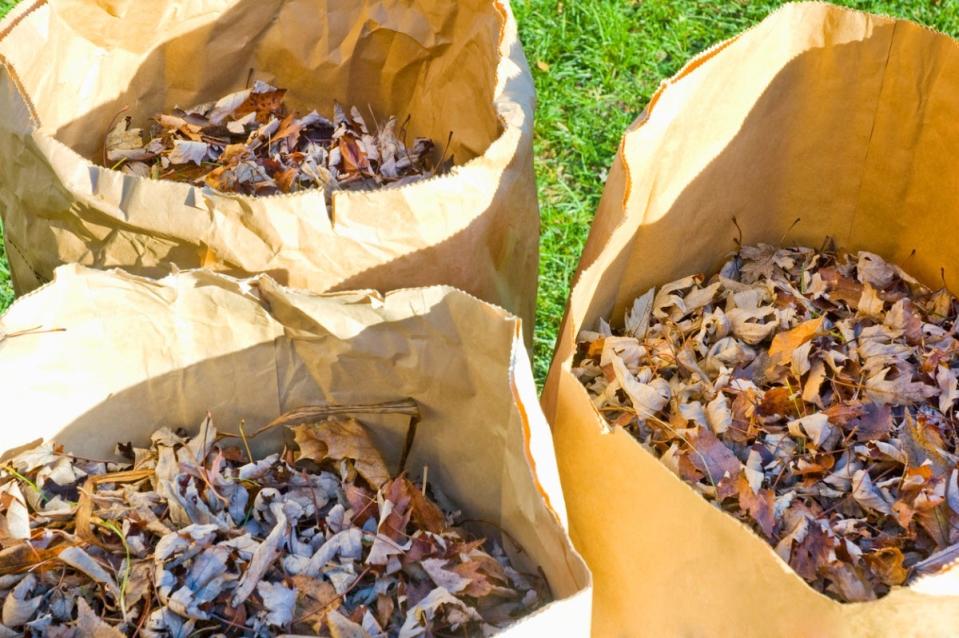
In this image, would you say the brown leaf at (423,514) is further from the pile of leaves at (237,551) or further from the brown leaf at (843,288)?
the brown leaf at (843,288)

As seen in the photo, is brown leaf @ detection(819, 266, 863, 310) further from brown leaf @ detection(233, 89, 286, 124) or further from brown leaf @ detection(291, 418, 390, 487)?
brown leaf @ detection(233, 89, 286, 124)

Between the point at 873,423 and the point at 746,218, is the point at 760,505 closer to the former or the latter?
the point at 873,423

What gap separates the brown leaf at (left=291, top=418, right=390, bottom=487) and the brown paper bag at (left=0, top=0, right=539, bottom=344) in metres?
0.19

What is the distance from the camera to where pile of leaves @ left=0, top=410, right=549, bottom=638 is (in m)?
1.15

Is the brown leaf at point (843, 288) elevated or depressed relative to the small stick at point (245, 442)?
elevated

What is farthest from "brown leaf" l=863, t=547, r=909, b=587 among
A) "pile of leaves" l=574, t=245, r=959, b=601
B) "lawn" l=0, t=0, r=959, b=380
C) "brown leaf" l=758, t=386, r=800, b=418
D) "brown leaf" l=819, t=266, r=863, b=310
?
"lawn" l=0, t=0, r=959, b=380

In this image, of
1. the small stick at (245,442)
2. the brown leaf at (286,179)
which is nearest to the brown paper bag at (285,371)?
the small stick at (245,442)

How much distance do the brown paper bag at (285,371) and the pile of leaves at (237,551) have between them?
1.8 inches

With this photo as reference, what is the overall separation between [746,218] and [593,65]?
1161 mm

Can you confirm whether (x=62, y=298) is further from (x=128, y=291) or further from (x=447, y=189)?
(x=447, y=189)

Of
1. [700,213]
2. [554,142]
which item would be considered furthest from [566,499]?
[554,142]

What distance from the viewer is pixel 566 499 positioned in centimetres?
129

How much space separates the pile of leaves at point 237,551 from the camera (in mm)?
1147

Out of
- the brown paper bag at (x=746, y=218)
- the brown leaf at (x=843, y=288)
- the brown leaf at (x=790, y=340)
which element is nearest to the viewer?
the brown paper bag at (x=746, y=218)
